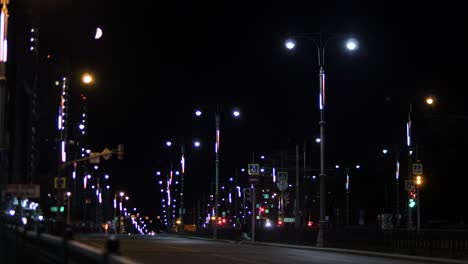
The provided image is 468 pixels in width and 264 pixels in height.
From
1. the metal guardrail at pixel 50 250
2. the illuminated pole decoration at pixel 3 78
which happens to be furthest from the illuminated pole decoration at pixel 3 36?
the metal guardrail at pixel 50 250

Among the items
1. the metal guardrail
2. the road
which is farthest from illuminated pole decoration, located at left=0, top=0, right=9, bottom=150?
the road

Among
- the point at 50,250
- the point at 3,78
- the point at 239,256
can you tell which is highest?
the point at 3,78

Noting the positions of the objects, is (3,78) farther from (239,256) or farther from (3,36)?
(239,256)

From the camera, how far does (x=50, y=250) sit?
38.0 ft

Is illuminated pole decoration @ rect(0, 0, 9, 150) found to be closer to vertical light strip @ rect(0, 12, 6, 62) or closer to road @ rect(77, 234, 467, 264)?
vertical light strip @ rect(0, 12, 6, 62)

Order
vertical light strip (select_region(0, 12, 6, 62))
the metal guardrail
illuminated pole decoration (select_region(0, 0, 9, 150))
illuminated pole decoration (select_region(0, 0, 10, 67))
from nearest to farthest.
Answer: the metal guardrail
illuminated pole decoration (select_region(0, 0, 9, 150))
illuminated pole decoration (select_region(0, 0, 10, 67))
vertical light strip (select_region(0, 12, 6, 62))

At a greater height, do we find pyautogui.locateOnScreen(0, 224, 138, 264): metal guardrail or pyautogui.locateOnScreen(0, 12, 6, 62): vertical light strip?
pyautogui.locateOnScreen(0, 12, 6, 62): vertical light strip

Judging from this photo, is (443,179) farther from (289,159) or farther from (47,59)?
(47,59)

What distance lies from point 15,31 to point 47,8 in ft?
170

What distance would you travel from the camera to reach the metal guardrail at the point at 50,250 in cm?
620

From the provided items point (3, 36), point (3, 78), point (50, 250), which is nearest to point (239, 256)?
point (3, 36)

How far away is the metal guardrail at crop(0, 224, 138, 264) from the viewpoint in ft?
20.4

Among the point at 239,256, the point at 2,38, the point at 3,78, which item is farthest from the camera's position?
the point at 239,256

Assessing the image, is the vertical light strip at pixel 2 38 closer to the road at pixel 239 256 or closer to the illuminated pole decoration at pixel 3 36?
the illuminated pole decoration at pixel 3 36
